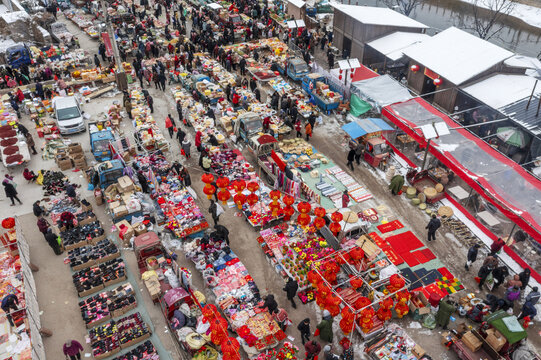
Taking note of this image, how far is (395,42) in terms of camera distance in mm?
26594

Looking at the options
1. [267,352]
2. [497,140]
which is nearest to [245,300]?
[267,352]

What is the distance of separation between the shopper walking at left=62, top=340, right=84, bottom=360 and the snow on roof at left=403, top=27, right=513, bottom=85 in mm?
20647

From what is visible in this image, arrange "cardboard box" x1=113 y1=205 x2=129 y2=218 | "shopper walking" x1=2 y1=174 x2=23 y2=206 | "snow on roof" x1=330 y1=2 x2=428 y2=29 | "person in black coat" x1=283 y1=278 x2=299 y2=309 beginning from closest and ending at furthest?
1. "person in black coat" x1=283 y1=278 x2=299 y2=309
2. "cardboard box" x1=113 y1=205 x2=129 y2=218
3. "shopper walking" x1=2 y1=174 x2=23 y2=206
4. "snow on roof" x1=330 y1=2 x2=428 y2=29

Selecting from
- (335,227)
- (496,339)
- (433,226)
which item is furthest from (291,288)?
(433,226)

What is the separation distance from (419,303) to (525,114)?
1154 centimetres

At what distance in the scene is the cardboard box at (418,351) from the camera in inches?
462

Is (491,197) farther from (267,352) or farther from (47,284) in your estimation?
(47,284)

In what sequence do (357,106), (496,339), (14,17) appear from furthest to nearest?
1. (14,17)
2. (357,106)
3. (496,339)

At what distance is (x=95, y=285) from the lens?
45.8 ft

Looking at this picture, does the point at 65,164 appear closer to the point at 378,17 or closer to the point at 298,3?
the point at 378,17

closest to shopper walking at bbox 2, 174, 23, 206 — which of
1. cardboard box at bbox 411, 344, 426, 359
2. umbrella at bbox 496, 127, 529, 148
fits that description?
cardboard box at bbox 411, 344, 426, 359

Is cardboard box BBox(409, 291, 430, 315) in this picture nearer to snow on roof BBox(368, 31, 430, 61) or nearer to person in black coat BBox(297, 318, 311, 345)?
person in black coat BBox(297, 318, 311, 345)

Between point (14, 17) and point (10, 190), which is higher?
point (14, 17)

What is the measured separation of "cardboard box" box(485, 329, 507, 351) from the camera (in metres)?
11.4
